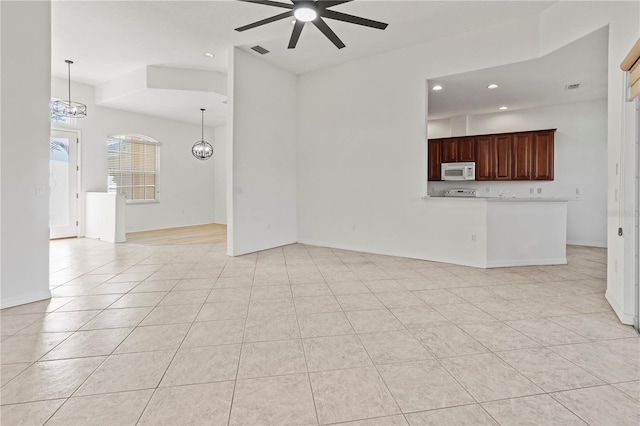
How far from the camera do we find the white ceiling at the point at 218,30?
13.3 feet

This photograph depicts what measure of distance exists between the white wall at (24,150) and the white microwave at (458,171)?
23.5 feet

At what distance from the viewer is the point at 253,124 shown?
5.65 meters

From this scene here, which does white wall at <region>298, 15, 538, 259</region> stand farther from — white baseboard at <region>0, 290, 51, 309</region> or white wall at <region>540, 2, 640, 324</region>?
white baseboard at <region>0, 290, 51, 309</region>

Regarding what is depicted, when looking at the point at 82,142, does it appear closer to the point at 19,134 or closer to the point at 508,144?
the point at 19,134

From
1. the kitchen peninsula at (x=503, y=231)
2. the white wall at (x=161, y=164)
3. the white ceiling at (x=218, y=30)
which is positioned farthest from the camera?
the white wall at (x=161, y=164)

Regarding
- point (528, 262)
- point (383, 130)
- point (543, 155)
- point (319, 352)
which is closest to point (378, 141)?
point (383, 130)

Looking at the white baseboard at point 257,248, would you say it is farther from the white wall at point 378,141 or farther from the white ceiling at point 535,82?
the white ceiling at point 535,82

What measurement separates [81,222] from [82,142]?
1825mm

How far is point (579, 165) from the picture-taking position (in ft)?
21.2

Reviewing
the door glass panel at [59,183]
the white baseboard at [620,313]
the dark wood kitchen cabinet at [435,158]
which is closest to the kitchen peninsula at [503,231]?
the white baseboard at [620,313]

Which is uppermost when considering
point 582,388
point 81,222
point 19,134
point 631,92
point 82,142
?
point 82,142

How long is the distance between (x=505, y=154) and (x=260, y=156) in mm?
5218

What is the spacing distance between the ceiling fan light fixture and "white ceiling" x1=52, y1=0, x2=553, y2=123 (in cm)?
117

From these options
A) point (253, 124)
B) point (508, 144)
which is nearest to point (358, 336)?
point (253, 124)
